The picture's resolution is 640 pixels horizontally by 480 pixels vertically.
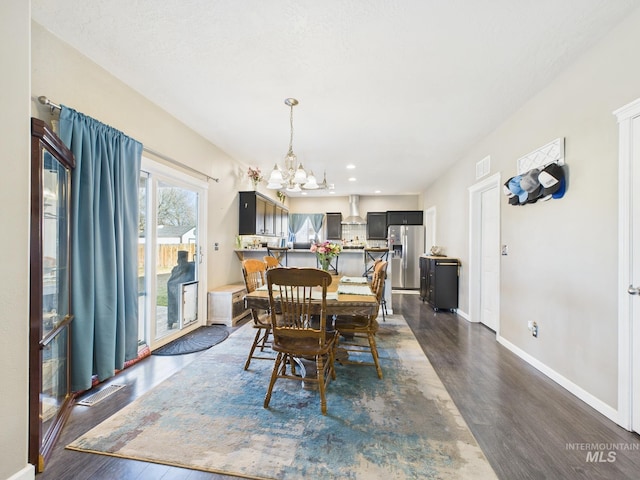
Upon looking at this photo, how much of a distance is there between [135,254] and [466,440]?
3022 millimetres

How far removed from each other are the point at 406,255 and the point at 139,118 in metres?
6.43

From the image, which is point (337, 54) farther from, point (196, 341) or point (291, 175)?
point (196, 341)

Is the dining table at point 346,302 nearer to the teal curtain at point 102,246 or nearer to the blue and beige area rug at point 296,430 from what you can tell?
the blue and beige area rug at point 296,430

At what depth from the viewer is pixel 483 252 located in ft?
13.3

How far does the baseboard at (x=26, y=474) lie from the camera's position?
3.99 ft

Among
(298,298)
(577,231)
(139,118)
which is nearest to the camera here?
(298,298)

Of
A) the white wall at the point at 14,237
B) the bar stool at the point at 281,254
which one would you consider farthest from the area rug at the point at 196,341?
the white wall at the point at 14,237

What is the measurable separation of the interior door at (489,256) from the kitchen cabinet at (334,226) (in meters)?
4.48

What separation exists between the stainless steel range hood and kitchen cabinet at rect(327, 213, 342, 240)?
0.22 metres

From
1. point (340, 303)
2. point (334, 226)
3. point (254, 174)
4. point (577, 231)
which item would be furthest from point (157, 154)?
point (334, 226)

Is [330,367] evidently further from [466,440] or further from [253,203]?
Answer: [253,203]

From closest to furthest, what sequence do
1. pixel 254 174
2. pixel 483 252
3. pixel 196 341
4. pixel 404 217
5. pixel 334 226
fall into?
pixel 196 341 < pixel 483 252 < pixel 254 174 < pixel 404 217 < pixel 334 226

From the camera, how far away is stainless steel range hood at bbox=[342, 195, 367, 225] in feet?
26.1

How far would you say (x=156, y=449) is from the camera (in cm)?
153
